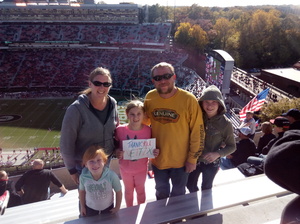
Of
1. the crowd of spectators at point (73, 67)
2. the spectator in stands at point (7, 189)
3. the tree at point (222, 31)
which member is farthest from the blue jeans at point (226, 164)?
the tree at point (222, 31)

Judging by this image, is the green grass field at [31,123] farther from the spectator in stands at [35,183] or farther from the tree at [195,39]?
the tree at [195,39]

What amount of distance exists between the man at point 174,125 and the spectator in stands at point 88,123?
56 cm

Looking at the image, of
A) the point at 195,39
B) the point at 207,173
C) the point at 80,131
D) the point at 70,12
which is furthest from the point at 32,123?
the point at 195,39

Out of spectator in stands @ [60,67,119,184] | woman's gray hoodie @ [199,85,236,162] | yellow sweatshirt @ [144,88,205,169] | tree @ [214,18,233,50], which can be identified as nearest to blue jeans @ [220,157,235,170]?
woman's gray hoodie @ [199,85,236,162]

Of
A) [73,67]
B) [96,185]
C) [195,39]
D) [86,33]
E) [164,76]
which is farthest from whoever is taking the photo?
[195,39]

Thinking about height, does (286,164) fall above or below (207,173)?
above

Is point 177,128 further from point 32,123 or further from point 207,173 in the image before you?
point 32,123

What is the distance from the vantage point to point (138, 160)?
3.31 metres

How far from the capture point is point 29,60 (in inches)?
1565

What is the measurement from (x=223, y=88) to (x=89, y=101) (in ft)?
59.0

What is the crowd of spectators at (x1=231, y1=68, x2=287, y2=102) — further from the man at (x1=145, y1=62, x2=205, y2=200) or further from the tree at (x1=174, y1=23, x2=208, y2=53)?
the man at (x1=145, y1=62, x2=205, y2=200)

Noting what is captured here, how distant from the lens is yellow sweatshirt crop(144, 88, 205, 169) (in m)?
3.03

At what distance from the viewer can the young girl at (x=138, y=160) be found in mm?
3107

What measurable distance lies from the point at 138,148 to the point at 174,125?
0.53 m
